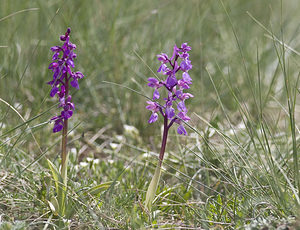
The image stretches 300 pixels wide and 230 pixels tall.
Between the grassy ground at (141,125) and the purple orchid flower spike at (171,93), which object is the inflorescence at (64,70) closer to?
the grassy ground at (141,125)

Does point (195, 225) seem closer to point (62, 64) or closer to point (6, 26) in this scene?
point (62, 64)

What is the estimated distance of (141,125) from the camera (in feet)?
11.8

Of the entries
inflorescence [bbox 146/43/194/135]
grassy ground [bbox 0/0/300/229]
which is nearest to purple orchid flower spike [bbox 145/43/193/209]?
inflorescence [bbox 146/43/194/135]

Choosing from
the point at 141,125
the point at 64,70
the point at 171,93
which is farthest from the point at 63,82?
the point at 141,125

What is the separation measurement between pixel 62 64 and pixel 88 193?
65cm

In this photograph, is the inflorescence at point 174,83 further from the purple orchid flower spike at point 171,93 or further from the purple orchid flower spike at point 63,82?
the purple orchid flower spike at point 63,82

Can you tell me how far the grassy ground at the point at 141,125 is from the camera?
221 cm

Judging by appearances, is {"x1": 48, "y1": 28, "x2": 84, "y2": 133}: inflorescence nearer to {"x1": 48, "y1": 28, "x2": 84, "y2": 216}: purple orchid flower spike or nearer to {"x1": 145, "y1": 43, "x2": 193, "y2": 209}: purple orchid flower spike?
{"x1": 48, "y1": 28, "x2": 84, "y2": 216}: purple orchid flower spike

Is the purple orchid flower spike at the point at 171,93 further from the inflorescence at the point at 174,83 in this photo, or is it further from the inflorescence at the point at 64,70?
the inflorescence at the point at 64,70

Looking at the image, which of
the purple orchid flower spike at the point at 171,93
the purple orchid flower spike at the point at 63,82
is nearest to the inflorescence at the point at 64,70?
the purple orchid flower spike at the point at 63,82

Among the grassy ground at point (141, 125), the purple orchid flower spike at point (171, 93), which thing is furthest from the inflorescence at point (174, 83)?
the grassy ground at point (141, 125)

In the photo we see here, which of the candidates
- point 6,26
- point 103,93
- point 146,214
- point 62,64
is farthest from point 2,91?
point 146,214

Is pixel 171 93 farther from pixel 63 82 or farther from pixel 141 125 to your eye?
pixel 141 125

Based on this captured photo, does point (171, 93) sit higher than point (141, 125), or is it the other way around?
point (171, 93)
